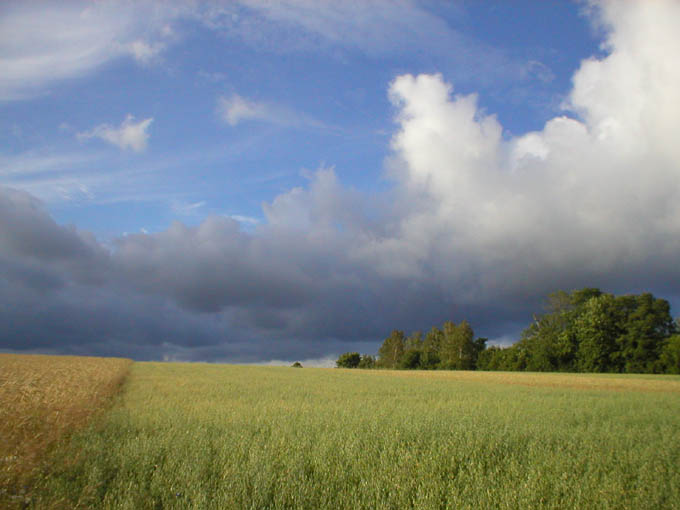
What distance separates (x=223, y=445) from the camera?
8117 millimetres

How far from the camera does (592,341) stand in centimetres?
6969

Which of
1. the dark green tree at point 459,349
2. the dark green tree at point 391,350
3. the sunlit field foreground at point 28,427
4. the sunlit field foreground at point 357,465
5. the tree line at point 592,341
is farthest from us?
the dark green tree at point 391,350

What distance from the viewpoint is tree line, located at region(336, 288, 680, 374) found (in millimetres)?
Result: 66375

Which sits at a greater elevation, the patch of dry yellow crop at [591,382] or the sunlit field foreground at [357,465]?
the sunlit field foreground at [357,465]

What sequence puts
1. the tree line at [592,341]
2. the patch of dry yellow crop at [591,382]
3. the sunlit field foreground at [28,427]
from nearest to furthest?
the sunlit field foreground at [28,427]
the patch of dry yellow crop at [591,382]
the tree line at [592,341]

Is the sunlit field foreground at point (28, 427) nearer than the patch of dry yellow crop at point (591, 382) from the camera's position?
Yes

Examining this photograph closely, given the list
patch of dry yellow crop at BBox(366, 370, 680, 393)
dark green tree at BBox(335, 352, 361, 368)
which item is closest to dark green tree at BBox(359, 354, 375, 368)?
dark green tree at BBox(335, 352, 361, 368)

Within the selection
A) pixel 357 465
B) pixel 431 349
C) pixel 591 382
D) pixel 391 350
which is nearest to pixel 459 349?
pixel 431 349

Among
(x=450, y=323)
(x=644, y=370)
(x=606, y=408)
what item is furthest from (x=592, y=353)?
(x=606, y=408)

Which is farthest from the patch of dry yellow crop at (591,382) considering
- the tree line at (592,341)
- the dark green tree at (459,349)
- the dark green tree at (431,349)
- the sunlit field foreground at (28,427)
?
the dark green tree at (431,349)

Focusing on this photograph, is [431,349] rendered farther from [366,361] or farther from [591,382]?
[591,382]

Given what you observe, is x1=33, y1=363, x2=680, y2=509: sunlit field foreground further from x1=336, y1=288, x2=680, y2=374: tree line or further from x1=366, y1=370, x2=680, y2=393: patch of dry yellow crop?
x1=336, y1=288, x2=680, y2=374: tree line

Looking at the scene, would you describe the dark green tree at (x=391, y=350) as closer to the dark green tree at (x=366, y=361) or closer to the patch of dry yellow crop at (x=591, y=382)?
the dark green tree at (x=366, y=361)

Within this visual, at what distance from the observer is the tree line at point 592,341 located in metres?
66.4
